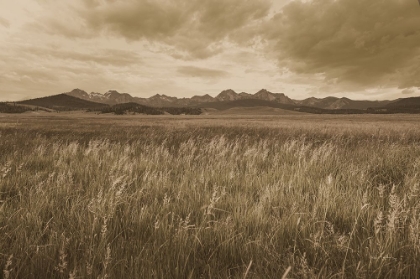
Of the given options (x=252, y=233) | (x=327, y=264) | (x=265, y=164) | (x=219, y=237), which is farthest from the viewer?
(x=265, y=164)

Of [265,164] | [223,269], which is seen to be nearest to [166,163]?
[265,164]

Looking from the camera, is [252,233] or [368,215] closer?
[252,233]

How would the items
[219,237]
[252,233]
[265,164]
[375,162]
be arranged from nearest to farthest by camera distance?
[219,237]
[252,233]
[375,162]
[265,164]

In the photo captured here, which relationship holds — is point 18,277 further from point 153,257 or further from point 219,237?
point 219,237

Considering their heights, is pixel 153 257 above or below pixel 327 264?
above

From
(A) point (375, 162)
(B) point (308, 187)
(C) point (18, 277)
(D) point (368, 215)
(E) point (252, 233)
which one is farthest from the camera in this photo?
(A) point (375, 162)

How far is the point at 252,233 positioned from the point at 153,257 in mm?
1056

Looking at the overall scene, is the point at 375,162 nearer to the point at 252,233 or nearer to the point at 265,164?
the point at 265,164

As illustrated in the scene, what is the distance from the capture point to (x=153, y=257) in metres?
1.84

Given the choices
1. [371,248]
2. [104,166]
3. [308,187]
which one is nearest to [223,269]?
[371,248]

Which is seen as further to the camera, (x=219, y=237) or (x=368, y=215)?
(x=368, y=215)

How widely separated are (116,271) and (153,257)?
0.96 feet

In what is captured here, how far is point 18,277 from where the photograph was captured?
175cm

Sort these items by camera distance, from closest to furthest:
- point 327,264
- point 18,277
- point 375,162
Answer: point 18,277 → point 327,264 → point 375,162
